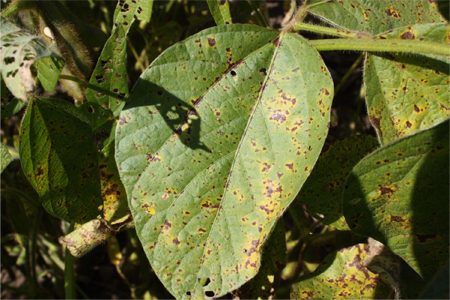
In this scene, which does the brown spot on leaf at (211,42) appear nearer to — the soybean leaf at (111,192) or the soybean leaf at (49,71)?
the soybean leaf at (49,71)

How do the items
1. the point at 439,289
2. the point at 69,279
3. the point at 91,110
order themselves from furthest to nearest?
the point at 69,279, the point at 91,110, the point at 439,289

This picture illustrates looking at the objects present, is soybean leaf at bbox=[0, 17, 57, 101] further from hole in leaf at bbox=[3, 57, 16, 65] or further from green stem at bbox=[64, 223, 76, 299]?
green stem at bbox=[64, 223, 76, 299]

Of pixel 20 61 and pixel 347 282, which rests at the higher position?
pixel 20 61

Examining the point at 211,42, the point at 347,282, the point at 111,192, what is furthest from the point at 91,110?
the point at 347,282

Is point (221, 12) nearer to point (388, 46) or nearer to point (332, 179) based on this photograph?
point (388, 46)

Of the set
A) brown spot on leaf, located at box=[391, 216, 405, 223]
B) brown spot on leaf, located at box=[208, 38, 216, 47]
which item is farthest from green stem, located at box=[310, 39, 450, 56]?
brown spot on leaf, located at box=[391, 216, 405, 223]

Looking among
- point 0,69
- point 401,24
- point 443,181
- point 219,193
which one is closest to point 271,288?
point 219,193

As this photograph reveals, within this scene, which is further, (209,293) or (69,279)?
(69,279)

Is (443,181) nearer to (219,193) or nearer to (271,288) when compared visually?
(219,193)
